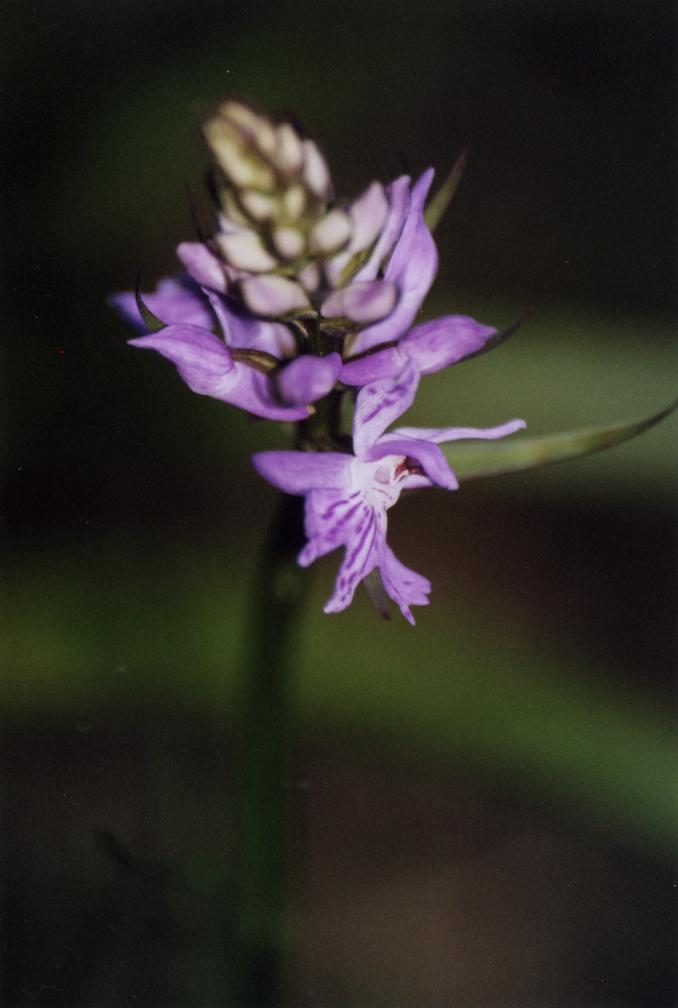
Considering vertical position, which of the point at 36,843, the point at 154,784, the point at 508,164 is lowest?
the point at 36,843

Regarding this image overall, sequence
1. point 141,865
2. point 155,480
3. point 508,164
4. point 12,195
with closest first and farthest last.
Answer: point 141,865 → point 12,195 → point 155,480 → point 508,164

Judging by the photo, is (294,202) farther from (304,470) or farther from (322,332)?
(304,470)

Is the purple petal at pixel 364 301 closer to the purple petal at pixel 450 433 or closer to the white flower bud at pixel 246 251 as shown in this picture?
the white flower bud at pixel 246 251

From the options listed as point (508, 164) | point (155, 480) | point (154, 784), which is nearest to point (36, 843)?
point (154, 784)

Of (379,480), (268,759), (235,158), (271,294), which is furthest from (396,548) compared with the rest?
(235,158)

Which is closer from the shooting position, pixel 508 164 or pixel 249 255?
pixel 249 255

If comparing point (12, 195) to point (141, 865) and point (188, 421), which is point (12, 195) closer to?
point (188, 421)

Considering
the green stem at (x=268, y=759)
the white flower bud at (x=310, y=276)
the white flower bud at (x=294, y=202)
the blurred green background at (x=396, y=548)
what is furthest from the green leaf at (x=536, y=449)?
the blurred green background at (x=396, y=548)
